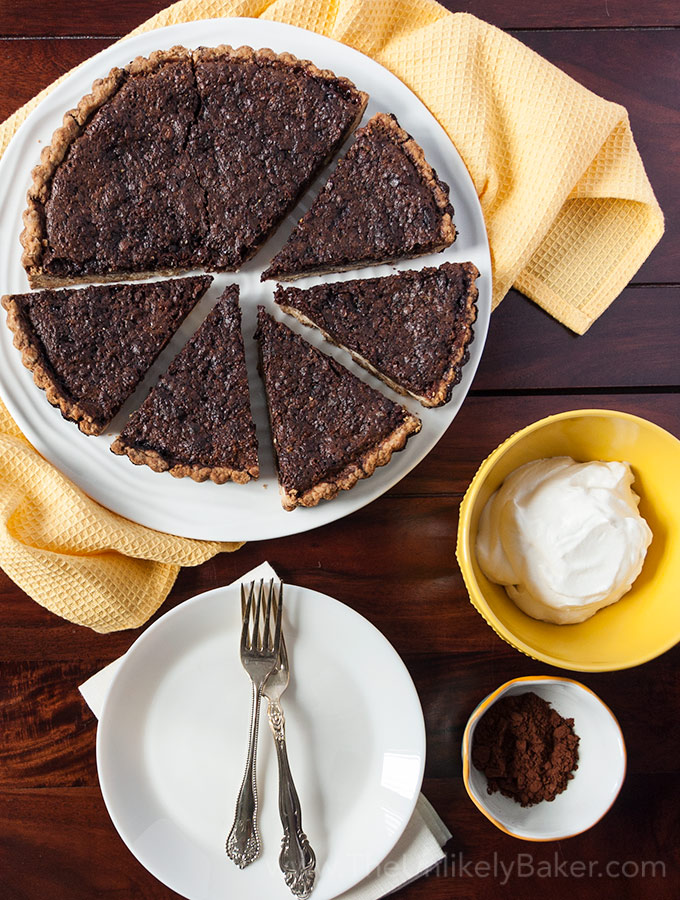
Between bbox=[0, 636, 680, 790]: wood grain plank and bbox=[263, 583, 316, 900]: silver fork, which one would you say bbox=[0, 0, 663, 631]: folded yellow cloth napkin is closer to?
bbox=[0, 636, 680, 790]: wood grain plank

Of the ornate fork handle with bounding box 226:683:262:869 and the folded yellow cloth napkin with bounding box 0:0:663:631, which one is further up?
the folded yellow cloth napkin with bounding box 0:0:663:631

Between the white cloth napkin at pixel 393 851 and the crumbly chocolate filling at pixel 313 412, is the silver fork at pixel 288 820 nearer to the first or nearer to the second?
the white cloth napkin at pixel 393 851

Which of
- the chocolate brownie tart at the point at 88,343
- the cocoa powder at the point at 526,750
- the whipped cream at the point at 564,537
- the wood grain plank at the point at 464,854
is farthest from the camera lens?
the wood grain plank at the point at 464,854

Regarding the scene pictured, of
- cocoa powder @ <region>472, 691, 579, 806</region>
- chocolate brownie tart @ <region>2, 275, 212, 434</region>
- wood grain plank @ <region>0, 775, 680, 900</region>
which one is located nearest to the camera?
chocolate brownie tart @ <region>2, 275, 212, 434</region>

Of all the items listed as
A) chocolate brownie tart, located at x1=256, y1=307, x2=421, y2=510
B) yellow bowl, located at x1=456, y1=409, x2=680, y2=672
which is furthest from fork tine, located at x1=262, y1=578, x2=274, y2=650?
yellow bowl, located at x1=456, y1=409, x2=680, y2=672

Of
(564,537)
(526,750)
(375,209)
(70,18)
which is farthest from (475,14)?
(526,750)

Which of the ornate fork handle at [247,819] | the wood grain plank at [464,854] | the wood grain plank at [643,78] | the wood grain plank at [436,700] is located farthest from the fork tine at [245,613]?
the wood grain plank at [643,78]

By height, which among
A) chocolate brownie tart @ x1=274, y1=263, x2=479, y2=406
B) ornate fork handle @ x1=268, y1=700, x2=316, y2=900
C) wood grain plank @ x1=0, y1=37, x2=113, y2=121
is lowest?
ornate fork handle @ x1=268, y1=700, x2=316, y2=900

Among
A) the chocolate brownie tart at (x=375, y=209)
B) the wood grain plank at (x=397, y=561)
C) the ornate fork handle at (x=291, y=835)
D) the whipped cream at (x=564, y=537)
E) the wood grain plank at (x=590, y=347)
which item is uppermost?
the chocolate brownie tart at (x=375, y=209)
